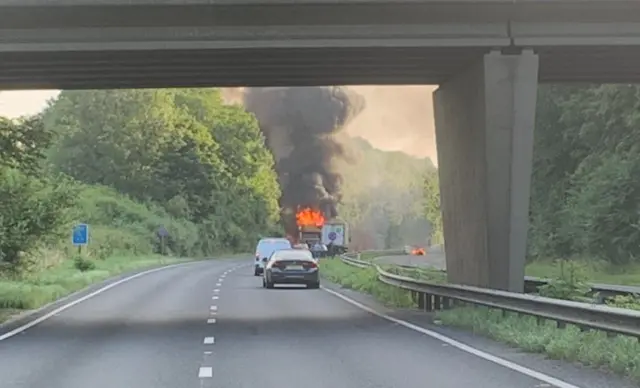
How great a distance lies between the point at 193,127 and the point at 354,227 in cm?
3407

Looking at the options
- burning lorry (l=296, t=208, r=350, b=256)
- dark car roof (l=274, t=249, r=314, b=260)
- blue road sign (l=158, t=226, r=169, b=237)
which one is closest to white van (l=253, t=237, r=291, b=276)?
dark car roof (l=274, t=249, r=314, b=260)

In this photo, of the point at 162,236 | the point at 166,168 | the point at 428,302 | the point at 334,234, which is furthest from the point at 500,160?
the point at 166,168

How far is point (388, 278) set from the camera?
104ft

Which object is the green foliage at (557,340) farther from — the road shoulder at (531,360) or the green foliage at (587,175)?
the green foliage at (587,175)

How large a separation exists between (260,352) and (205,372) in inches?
108

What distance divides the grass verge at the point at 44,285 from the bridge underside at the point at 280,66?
5477 mm

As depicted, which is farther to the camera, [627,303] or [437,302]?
[437,302]

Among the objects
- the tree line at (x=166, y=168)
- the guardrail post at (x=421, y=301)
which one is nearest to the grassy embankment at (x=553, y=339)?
the guardrail post at (x=421, y=301)

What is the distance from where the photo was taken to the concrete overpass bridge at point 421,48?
21.7 meters

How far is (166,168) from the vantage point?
4026 inches

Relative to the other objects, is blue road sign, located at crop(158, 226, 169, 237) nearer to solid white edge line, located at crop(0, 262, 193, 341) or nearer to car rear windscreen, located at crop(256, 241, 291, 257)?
car rear windscreen, located at crop(256, 241, 291, 257)

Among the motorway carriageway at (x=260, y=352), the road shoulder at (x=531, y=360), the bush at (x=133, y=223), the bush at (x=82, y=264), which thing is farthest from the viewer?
the bush at (x=133, y=223)

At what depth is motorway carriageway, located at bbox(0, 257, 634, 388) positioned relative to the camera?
1359cm

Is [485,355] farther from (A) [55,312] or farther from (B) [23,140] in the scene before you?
(B) [23,140]
